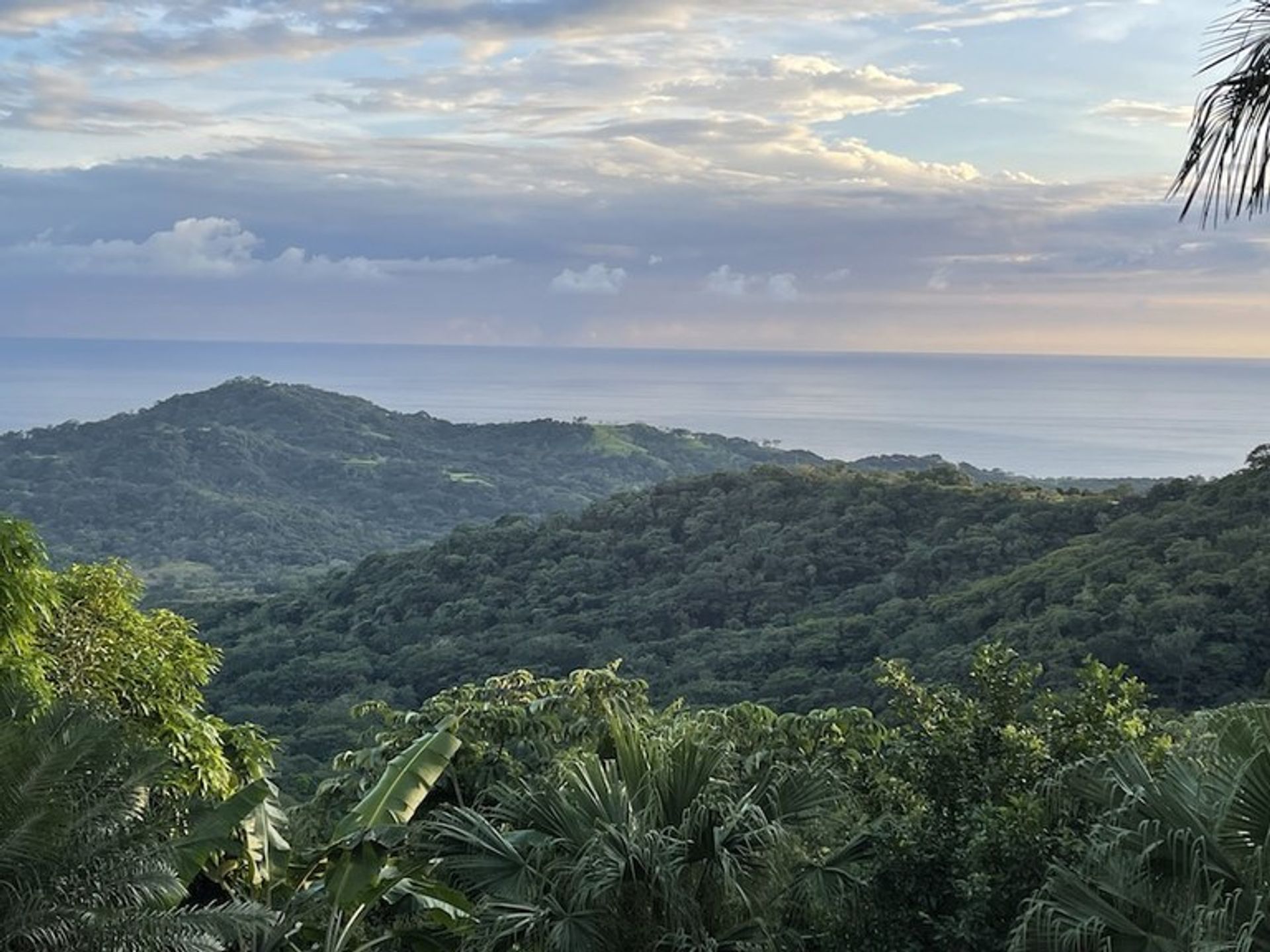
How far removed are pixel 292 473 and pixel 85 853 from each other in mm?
126749

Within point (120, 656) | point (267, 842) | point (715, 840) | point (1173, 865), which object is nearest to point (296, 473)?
point (120, 656)

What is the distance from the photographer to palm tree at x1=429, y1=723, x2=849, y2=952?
5.89 meters

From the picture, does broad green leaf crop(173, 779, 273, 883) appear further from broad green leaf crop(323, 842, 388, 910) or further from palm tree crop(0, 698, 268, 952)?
broad green leaf crop(323, 842, 388, 910)

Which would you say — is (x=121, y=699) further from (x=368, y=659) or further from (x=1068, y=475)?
(x=1068, y=475)

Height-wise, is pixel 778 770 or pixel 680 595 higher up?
pixel 778 770

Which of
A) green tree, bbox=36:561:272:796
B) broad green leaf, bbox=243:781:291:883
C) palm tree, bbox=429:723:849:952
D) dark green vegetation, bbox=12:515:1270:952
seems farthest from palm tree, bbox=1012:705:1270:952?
green tree, bbox=36:561:272:796

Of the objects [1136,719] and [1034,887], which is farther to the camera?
[1136,719]

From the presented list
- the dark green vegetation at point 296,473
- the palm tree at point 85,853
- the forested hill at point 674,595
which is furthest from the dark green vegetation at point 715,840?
the dark green vegetation at point 296,473

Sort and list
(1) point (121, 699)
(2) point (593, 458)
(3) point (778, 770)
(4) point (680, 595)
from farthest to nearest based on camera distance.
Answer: (2) point (593, 458) < (4) point (680, 595) < (1) point (121, 699) < (3) point (778, 770)

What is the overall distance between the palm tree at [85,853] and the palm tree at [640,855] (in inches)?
44.1

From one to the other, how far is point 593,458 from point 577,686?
116 metres

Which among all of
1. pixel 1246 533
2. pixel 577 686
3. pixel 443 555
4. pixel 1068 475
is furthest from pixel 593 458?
pixel 577 686

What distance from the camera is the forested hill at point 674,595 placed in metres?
37.4

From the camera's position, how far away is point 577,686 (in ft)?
37.0
